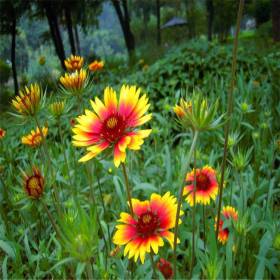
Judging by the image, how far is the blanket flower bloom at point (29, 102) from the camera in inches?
28.0

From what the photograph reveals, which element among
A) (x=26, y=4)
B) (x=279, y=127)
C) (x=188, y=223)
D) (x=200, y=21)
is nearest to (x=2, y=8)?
(x=26, y=4)

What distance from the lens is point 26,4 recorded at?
737cm

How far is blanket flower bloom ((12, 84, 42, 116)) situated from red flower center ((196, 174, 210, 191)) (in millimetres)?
431

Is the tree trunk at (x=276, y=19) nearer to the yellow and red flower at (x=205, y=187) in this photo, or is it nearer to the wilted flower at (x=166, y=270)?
the yellow and red flower at (x=205, y=187)

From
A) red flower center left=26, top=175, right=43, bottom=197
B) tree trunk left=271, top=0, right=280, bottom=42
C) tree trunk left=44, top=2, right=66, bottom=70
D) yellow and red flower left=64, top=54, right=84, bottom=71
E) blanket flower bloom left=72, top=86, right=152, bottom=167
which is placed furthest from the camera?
tree trunk left=44, top=2, right=66, bottom=70

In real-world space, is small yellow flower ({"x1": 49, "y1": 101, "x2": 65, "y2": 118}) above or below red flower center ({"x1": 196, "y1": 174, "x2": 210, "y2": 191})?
above

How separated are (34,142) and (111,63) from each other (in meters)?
6.83

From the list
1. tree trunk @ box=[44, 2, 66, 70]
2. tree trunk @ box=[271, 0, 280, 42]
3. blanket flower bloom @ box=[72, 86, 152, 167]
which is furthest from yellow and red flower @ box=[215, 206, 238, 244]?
tree trunk @ box=[44, 2, 66, 70]

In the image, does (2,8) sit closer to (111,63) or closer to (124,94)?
(111,63)


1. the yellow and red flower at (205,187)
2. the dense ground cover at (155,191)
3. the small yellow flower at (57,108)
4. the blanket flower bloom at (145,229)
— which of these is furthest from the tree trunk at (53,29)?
the blanket flower bloom at (145,229)

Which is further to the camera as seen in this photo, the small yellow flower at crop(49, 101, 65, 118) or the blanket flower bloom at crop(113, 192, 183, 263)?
the small yellow flower at crop(49, 101, 65, 118)

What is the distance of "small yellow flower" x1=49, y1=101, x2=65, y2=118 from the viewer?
89cm

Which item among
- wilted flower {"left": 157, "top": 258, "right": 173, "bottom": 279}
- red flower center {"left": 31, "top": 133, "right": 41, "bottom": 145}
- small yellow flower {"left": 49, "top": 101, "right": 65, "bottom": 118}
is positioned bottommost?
wilted flower {"left": 157, "top": 258, "right": 173, "bottom": 279}

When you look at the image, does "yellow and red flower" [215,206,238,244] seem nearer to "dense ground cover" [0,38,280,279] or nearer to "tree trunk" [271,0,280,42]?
"dense ground cover" [0,38,280,279]
